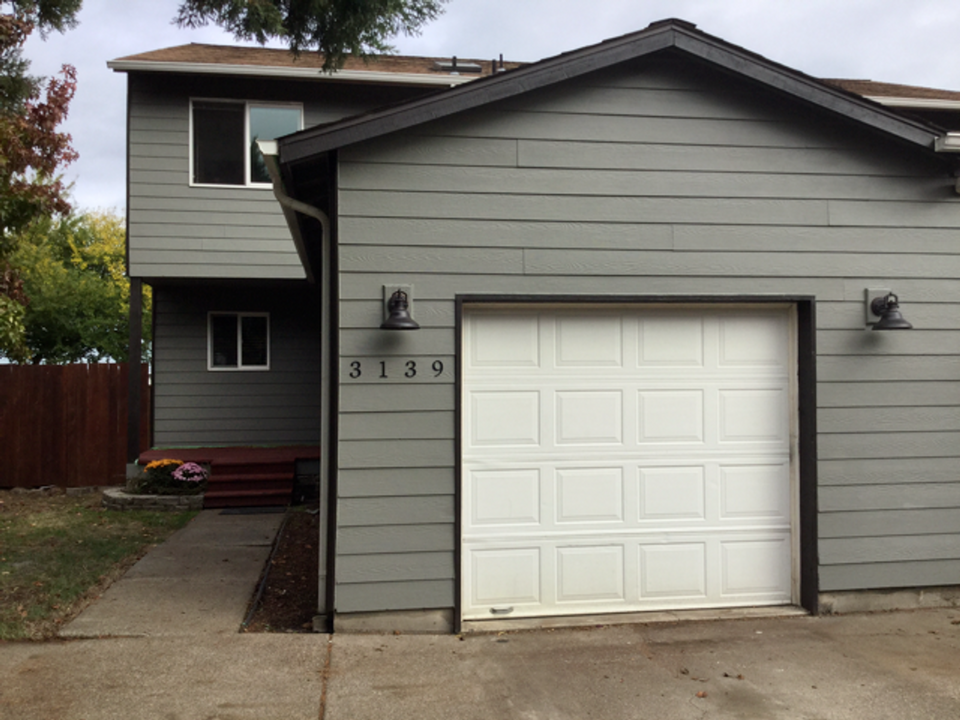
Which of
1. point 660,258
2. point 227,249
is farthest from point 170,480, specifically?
point 660,258

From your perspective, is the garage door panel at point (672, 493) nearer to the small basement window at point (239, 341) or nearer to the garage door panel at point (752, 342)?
the garage door panel at point (752, 342)

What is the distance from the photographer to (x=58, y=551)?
7055 millimetres

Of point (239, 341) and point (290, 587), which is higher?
point (239, 341)

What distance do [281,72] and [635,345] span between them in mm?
7331

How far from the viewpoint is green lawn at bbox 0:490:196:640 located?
17.0 ft

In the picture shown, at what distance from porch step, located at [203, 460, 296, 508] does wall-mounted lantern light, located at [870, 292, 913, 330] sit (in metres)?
7.34

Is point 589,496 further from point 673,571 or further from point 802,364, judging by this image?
point 802,364

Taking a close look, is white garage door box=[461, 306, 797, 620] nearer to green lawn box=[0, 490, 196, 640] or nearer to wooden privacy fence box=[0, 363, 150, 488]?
green lawn box=[0, 490, 196, 640]

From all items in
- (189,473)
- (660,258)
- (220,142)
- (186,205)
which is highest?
(220,142)

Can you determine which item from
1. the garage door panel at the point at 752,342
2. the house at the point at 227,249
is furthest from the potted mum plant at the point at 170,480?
the garage door panel at the point at 752,342

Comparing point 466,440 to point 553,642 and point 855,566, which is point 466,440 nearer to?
point 553,642

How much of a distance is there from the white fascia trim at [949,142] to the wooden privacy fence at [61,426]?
1000cm

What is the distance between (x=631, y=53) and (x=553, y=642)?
3887mm

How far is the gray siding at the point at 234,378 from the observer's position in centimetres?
1141
